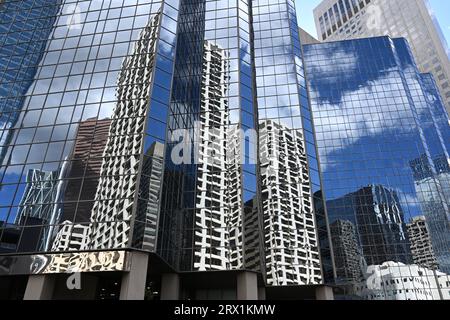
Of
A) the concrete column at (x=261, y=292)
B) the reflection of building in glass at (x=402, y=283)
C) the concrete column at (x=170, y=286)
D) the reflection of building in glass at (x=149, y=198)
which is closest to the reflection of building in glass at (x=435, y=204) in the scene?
the reflection of building in glass at (x=402, y=283)

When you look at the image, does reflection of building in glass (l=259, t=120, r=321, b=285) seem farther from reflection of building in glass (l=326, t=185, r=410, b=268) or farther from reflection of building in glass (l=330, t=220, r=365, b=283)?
reflection of building in glass (l=326, t=185, r=410, b=268)

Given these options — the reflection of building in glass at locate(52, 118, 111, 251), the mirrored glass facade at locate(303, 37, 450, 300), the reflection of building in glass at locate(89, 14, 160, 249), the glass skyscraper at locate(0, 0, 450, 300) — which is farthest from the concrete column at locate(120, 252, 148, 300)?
the mirrored glass facade at locate(303, 37, 450, 300)

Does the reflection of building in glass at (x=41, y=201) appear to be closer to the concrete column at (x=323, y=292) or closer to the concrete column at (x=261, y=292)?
the concrete column at (x=261, y=292)

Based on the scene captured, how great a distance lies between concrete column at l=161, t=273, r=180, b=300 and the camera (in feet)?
111

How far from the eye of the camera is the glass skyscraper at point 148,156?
29281mm

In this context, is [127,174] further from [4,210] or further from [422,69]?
[422,69]

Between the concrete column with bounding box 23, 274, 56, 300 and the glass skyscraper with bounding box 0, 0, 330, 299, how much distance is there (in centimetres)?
15

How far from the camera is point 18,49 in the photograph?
42.4m

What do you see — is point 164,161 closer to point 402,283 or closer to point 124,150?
point 124,150

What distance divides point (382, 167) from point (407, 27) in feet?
268

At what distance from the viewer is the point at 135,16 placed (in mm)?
40906

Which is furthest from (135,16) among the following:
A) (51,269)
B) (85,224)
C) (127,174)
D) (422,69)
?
(422,69)

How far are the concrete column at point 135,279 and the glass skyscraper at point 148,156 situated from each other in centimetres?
11

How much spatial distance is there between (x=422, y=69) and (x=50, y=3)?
126 m
